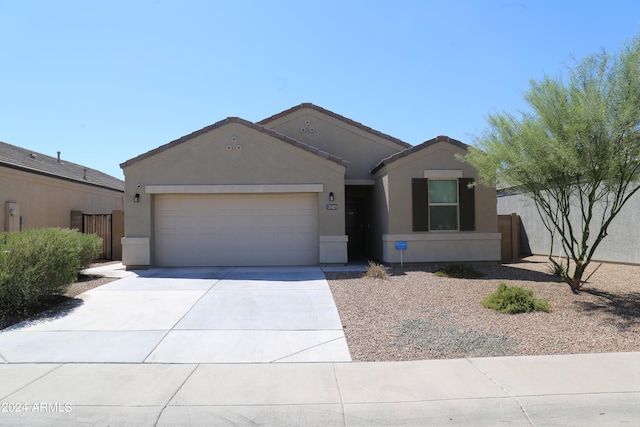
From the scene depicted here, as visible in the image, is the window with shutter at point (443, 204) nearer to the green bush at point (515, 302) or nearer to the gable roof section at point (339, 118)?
the gable roof section at point (339, 118)

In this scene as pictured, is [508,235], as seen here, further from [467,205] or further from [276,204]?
[276,204]

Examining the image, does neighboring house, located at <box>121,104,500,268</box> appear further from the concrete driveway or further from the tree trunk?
the tree trunk

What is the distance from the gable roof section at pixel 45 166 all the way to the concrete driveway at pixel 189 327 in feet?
31.0

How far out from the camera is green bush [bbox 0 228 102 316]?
26.2 feet

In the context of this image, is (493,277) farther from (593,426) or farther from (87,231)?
(87,231)

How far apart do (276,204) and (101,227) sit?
871 cm

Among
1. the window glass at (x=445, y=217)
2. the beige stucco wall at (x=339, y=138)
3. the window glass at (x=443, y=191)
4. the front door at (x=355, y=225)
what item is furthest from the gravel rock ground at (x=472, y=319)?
the front door at (x=355, y=225)

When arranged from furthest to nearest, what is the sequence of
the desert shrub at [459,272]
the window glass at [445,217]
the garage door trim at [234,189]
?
the window glass at [445,217]
the garage door trim at [234,189]
the desert shrub at [459,272]

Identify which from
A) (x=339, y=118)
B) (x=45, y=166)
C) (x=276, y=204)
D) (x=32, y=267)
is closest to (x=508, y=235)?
(x=339, y=118)

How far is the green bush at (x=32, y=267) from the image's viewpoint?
7.98 metres

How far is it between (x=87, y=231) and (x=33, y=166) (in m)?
3.29

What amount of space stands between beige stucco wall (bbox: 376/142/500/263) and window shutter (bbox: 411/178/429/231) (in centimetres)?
13

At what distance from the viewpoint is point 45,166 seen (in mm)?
19656

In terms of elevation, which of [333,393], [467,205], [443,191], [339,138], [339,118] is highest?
[339,118]
